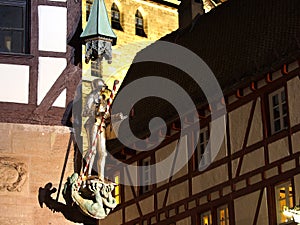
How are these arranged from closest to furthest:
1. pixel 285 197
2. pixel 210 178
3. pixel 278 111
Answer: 1. pixel 285 197
2. pixel 278 111
3. pixel 210 178

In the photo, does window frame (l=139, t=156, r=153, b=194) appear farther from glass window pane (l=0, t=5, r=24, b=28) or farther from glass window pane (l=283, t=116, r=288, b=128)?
glass window pane (l=0, t=5, r=24, b=28)

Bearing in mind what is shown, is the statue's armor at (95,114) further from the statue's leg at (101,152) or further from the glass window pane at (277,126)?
the glass window pane at (277,126)

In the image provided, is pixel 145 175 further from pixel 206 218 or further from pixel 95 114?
pixel 95 114

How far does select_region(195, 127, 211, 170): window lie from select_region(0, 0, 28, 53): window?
1000 cm

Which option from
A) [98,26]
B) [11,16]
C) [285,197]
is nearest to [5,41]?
[11,16]

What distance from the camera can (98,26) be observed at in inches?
417

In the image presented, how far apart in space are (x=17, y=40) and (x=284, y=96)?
29.5 ft

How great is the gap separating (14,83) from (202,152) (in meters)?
10.6

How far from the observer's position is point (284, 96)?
18.5m

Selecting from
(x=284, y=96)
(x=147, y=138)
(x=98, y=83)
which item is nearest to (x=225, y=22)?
(x=147, y=138)

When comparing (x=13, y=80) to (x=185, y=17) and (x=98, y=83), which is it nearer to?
(x=98, y=83)

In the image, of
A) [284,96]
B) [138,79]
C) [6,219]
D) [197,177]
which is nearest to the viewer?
[6,219]

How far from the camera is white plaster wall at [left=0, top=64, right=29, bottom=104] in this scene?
1034 cm

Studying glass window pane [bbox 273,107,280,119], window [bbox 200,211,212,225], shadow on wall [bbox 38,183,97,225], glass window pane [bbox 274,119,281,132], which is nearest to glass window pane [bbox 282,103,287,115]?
glass window pane [bbox 273,107,280,119]
